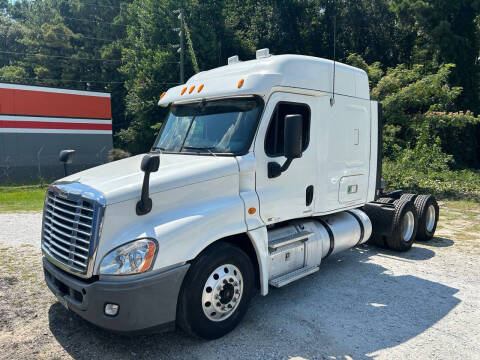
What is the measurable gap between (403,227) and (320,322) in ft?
12.2

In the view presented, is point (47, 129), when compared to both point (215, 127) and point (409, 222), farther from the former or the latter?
point (409, 222)

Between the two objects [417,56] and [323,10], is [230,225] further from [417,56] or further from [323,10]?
[323,10]

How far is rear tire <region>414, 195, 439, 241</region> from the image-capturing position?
800cm

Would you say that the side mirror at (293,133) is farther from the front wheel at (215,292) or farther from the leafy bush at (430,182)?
the leafy bush at (430,182)

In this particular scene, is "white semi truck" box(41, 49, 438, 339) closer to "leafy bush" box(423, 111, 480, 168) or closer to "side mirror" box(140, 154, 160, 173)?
"side mirror" box(140, 154, 160, 173)

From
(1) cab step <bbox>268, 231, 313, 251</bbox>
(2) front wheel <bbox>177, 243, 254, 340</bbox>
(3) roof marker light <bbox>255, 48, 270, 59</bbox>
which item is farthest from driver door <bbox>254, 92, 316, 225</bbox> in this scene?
(3) roof marker light <bbox>255, 48, 270, 59</bbox>

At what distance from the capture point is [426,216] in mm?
8125

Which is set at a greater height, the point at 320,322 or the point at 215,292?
the point at 215,292

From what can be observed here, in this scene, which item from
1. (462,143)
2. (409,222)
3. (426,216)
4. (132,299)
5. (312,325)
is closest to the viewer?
(132,299)

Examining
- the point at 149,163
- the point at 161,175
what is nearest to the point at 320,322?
the point at 161,175

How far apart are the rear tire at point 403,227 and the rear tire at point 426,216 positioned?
284mm

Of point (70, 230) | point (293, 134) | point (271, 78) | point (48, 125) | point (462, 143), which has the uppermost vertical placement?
point (48, 125)

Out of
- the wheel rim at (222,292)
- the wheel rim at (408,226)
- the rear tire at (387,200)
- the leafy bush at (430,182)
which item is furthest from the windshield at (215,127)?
the leafy bush at (430,182)

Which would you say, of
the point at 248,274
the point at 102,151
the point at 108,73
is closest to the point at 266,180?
the point at 248,274
